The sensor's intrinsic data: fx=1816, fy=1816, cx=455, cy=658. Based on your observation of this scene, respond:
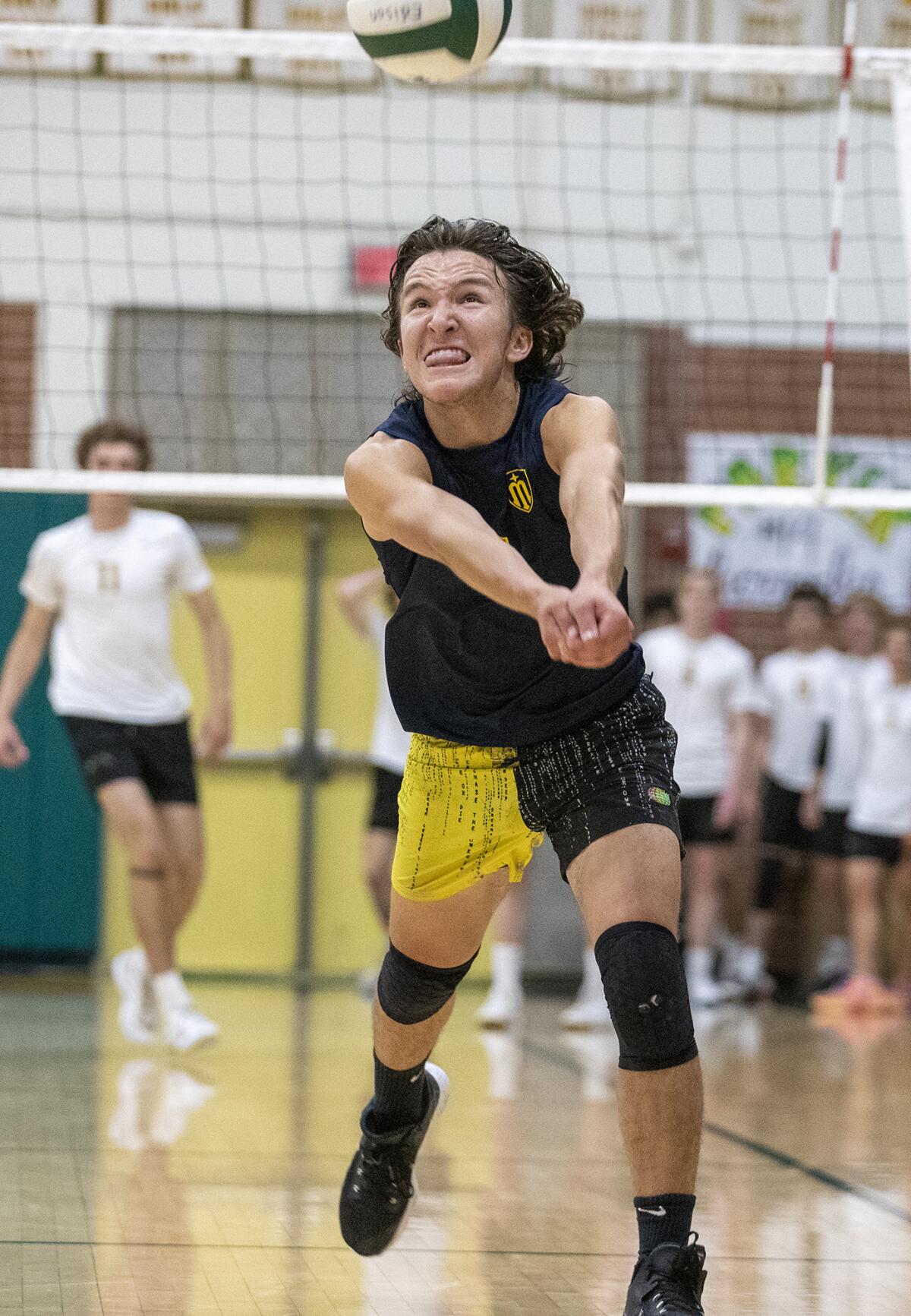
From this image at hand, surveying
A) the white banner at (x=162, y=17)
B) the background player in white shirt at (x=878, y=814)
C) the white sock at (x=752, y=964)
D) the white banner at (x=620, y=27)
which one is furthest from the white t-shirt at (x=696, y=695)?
the white banner at (x=162, y=17)

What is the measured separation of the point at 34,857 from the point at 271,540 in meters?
2.15

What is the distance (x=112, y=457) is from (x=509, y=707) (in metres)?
3.67

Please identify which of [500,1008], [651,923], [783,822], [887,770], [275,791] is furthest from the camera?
[275,791]

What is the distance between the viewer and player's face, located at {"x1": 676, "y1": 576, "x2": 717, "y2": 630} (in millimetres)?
9148

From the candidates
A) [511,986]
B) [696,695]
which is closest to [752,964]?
[696,695]

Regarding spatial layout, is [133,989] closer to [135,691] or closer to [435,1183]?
[135,691]

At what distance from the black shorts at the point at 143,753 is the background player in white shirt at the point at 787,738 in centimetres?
379

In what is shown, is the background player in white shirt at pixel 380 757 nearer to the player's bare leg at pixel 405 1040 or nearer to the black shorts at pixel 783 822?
the black shorts at pixel 783 822

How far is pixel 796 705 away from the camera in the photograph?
9.71 meters

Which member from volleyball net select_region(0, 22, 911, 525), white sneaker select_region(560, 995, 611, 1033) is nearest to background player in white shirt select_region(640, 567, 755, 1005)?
volleyball net select_region(0, 22, 911, 525)

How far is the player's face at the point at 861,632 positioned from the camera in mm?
9734

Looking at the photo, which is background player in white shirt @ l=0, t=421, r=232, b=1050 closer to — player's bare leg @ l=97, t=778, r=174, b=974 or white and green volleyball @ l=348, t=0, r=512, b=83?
player's bare leg @ l=97, t=778, r=174, b=974

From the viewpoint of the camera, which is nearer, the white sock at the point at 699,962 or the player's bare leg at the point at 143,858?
the player's bare leg at the point at 143,858

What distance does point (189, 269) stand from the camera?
976cm
